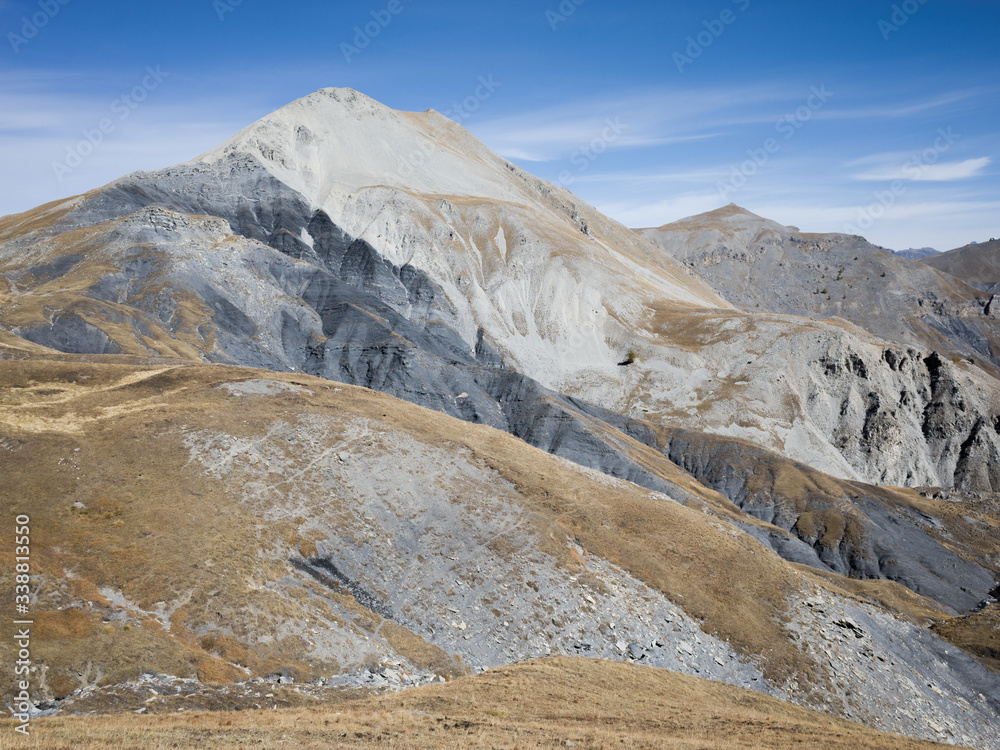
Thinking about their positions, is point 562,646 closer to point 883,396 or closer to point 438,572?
point 438,572

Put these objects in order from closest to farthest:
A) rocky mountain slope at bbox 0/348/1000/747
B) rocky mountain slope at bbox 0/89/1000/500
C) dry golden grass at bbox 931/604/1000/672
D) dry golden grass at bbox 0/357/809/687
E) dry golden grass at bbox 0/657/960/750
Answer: dry golden grass at bbox 0/657/960/750 → dry golden grass at bbox 0/357/809/687 → rocky mountain slope at bbox 0/348/1000/747 → dry golden grass at bbox 931/604/1000/672 → rocky mountain slope at bbox 0/89/1000/500

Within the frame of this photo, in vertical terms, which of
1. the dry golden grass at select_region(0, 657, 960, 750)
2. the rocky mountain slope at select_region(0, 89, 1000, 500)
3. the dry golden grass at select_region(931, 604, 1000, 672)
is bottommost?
the dry golden grass at select_region(931, 604, 1000, 672)

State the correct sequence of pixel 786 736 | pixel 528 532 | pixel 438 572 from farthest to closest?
pixel 528 532, pixel 438 572, pixel 786 736

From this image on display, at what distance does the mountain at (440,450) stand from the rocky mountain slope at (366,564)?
0.19 meters

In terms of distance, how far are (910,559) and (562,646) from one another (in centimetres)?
7145

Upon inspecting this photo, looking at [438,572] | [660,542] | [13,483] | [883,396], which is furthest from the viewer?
[883,396]

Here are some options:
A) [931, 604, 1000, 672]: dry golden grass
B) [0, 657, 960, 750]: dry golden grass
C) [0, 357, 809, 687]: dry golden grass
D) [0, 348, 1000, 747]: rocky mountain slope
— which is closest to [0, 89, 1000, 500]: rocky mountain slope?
[0, 357, 809, 687]: dry golden grass

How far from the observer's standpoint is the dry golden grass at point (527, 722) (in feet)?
62.3

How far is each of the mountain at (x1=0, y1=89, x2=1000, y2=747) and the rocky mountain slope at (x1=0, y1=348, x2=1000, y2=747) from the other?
0.61 feet

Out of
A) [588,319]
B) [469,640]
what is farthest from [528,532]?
[588,319]

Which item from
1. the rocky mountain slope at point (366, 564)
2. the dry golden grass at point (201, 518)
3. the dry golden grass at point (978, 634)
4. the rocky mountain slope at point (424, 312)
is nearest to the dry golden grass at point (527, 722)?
the rocky mountain slope at point (366, 564)

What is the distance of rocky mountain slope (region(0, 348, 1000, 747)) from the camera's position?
2745 centimetres

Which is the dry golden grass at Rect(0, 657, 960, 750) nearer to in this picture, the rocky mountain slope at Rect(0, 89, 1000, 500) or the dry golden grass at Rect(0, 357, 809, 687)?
the dry golden grass at Rect(0, 357, 809, 687)

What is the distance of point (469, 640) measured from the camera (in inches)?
1280
